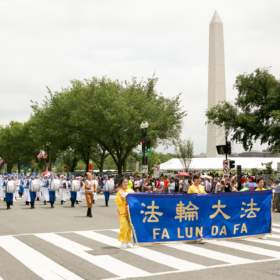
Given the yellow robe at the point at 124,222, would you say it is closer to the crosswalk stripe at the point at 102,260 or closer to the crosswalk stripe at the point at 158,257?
the crosswalk stripe at the point at 158,257

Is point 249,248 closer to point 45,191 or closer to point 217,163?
point 45,191

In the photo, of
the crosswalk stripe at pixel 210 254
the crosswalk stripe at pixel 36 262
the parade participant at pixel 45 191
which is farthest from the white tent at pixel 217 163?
the crosswalk stripe at pixel 36 262

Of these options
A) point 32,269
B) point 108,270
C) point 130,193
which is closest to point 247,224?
point 130,193

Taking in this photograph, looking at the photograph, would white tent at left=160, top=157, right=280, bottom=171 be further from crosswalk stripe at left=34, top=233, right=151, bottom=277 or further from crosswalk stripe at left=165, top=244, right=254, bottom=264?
crosswalk stripe at left=34, top=233, right=151, bottom=277

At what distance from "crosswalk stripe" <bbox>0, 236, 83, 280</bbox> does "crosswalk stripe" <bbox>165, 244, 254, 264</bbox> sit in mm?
3015

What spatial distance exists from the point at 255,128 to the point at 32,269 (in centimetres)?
3675

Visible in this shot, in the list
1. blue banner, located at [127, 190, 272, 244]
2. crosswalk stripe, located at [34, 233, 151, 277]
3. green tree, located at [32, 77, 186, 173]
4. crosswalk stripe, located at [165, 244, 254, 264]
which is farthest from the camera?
green tree, located at [32, 77, 186, 173]

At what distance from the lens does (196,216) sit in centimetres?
1005

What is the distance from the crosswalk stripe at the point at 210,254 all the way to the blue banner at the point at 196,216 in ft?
1.36

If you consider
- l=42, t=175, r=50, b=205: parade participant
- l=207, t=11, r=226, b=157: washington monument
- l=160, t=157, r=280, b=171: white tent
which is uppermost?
l=207, t=11, r=226, b=157: washington monument

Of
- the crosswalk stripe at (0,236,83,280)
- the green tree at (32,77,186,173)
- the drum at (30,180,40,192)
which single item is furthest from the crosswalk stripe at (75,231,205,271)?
the green tree at (32,77,186,173)

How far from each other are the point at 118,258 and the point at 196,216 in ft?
9.09

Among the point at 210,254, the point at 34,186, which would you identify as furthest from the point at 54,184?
the point at 210,254

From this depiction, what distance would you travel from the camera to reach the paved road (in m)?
6.81
